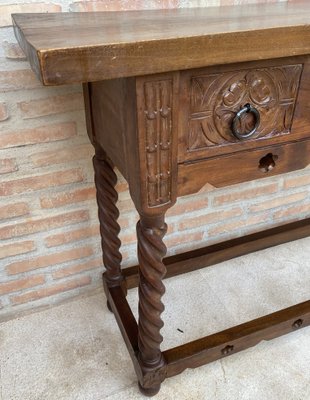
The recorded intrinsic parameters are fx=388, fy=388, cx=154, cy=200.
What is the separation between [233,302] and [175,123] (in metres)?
0.83

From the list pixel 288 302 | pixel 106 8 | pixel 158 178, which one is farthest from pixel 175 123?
pixel 288 302

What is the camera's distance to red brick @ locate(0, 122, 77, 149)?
3.19 feet

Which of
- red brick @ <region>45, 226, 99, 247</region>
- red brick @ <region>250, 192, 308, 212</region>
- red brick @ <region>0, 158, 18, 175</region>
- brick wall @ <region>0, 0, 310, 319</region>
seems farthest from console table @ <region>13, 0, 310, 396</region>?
red brick @ <region>250, 192, 308, 212</region>

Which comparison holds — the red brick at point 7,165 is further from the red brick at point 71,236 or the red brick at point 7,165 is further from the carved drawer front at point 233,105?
the carved drawer front at point 233,105

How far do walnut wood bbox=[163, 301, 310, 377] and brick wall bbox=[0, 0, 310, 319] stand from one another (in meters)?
0.42

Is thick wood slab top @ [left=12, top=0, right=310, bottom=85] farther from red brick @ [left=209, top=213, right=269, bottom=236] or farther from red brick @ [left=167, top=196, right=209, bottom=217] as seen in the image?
red brick @ [left=209, top=213, right=269, bottom=236]

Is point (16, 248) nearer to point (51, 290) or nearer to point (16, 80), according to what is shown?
point (51, 290)

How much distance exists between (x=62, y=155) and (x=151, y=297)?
1.51 feet

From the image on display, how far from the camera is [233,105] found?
0.67 metres

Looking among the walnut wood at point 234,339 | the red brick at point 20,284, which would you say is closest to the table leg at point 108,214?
the red brick at point 20,284

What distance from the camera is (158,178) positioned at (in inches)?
26.8

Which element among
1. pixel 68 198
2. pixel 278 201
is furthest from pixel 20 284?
pixel 278 201

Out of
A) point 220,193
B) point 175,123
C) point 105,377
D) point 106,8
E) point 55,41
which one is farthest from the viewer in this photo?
point 220,193

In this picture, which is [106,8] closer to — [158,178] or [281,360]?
[158,178]
